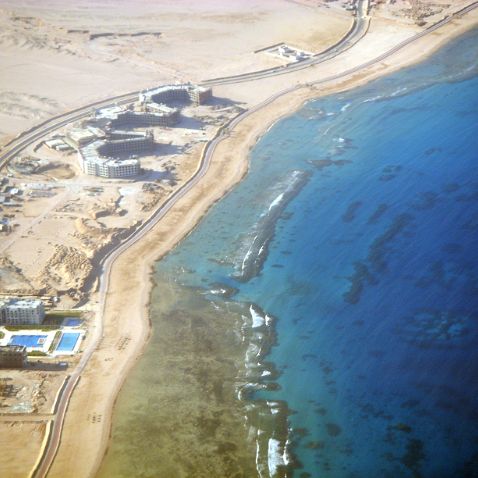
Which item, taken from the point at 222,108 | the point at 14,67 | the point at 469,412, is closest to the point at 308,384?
the point at 469,412

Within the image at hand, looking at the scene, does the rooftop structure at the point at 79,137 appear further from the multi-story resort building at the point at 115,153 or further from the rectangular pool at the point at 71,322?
the rectangular pool at the point at 71,322

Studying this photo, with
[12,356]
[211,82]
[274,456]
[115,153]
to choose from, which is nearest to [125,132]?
[115,153]

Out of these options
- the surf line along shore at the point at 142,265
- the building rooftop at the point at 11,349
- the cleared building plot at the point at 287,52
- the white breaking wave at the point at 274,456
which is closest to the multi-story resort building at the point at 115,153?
the surf line along shore at the point at 142,265

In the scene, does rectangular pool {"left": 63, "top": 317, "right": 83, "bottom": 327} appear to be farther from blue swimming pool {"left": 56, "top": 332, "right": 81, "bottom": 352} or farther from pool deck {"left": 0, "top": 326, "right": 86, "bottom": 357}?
blue swimming pool {"left": 56, "top": 332, "right": 81, "bottom": 352}

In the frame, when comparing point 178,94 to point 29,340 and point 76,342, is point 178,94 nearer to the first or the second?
point 76,342

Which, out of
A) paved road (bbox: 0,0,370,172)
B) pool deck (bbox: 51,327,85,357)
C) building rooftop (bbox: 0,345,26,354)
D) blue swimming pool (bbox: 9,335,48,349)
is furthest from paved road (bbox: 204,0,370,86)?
building rooftop (bbox: 0,345,26,354)

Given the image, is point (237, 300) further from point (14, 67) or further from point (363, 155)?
point (14, 67)
